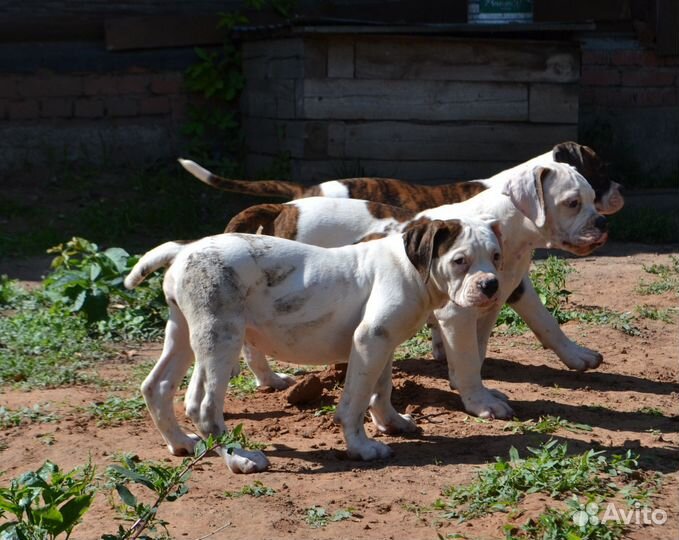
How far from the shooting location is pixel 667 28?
1338 cm

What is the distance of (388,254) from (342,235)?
102 cm

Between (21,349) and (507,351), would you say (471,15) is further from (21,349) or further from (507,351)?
(21,349)

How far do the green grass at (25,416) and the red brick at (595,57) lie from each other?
9260mm

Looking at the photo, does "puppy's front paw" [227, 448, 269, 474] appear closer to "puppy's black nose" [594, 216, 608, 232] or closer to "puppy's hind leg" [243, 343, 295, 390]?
"puppy's hind leg" [243, 343, 295, 390]

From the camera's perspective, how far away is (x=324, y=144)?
1117 cm

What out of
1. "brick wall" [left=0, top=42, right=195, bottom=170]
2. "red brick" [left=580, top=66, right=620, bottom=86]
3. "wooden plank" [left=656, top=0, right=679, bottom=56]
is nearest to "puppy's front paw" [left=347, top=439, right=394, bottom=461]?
"brick wall" [left=0, top=42, right=195, bottom=170]

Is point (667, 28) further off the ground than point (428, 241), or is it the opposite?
point (667, 28)

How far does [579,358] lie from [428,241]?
204cm

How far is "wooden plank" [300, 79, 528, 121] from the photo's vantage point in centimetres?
1111

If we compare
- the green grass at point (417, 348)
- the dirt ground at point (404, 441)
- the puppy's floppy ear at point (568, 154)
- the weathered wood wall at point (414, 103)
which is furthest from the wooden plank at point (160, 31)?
the puppy's floppy ear at point (568, 154)

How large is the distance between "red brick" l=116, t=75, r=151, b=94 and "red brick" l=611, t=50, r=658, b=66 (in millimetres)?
5639

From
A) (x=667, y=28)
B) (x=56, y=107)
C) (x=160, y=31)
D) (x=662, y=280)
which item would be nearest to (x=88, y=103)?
(x=56, y=107)

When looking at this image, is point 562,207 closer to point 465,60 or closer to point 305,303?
point 305,303

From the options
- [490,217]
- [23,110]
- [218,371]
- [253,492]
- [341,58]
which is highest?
[341,58]
